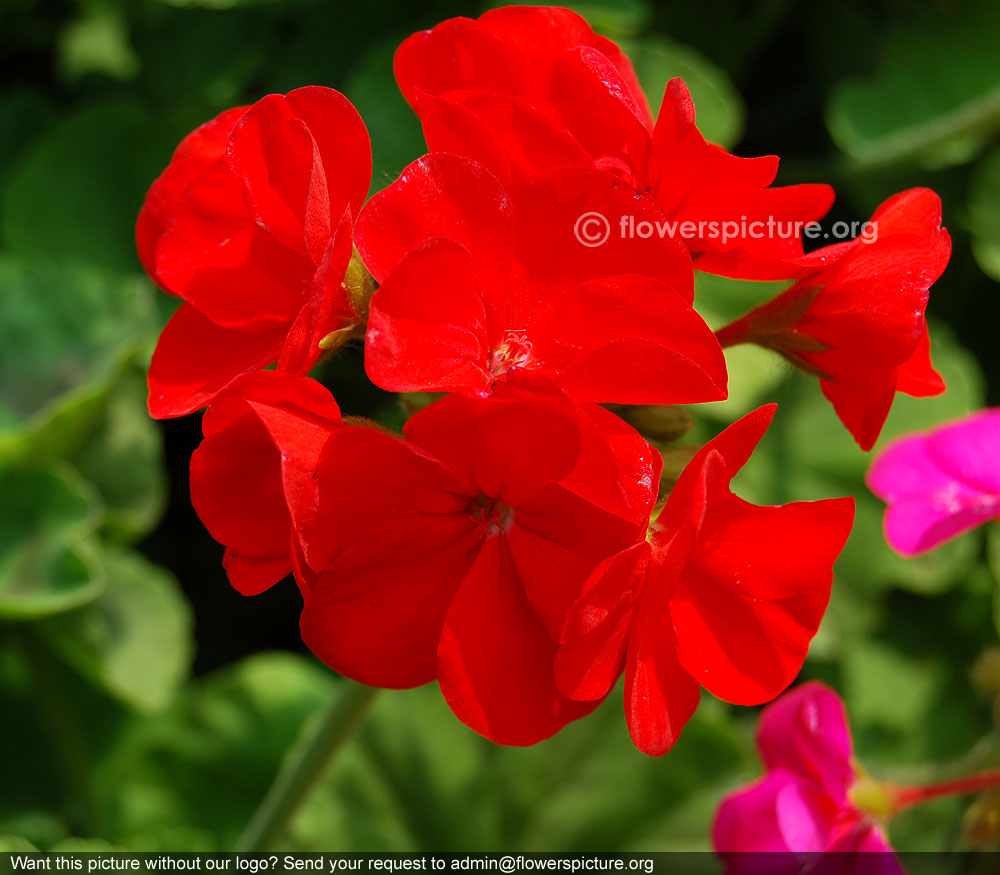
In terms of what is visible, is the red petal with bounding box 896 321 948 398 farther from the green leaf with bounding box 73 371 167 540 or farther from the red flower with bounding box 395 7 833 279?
the green leaf with bounding box 73 371 167 540

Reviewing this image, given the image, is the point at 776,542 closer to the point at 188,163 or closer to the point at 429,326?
the point at 429,326

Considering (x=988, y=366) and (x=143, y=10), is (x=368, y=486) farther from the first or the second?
(x=988, y=366)

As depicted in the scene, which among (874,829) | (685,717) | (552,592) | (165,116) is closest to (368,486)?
(552,592)

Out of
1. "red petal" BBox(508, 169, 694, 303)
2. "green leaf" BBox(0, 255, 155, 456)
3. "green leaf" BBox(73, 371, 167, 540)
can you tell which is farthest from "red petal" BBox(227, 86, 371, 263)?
"green leaf" BBox(73, 371, 167, 540)

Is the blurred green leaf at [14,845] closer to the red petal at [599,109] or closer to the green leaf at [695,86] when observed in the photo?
the red petal at [599,109]

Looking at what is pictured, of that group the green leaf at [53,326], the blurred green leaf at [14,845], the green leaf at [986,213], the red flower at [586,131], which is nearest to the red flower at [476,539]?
the red flower at [586,131]

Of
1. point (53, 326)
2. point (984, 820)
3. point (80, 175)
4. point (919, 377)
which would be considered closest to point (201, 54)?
point (80, 175)
